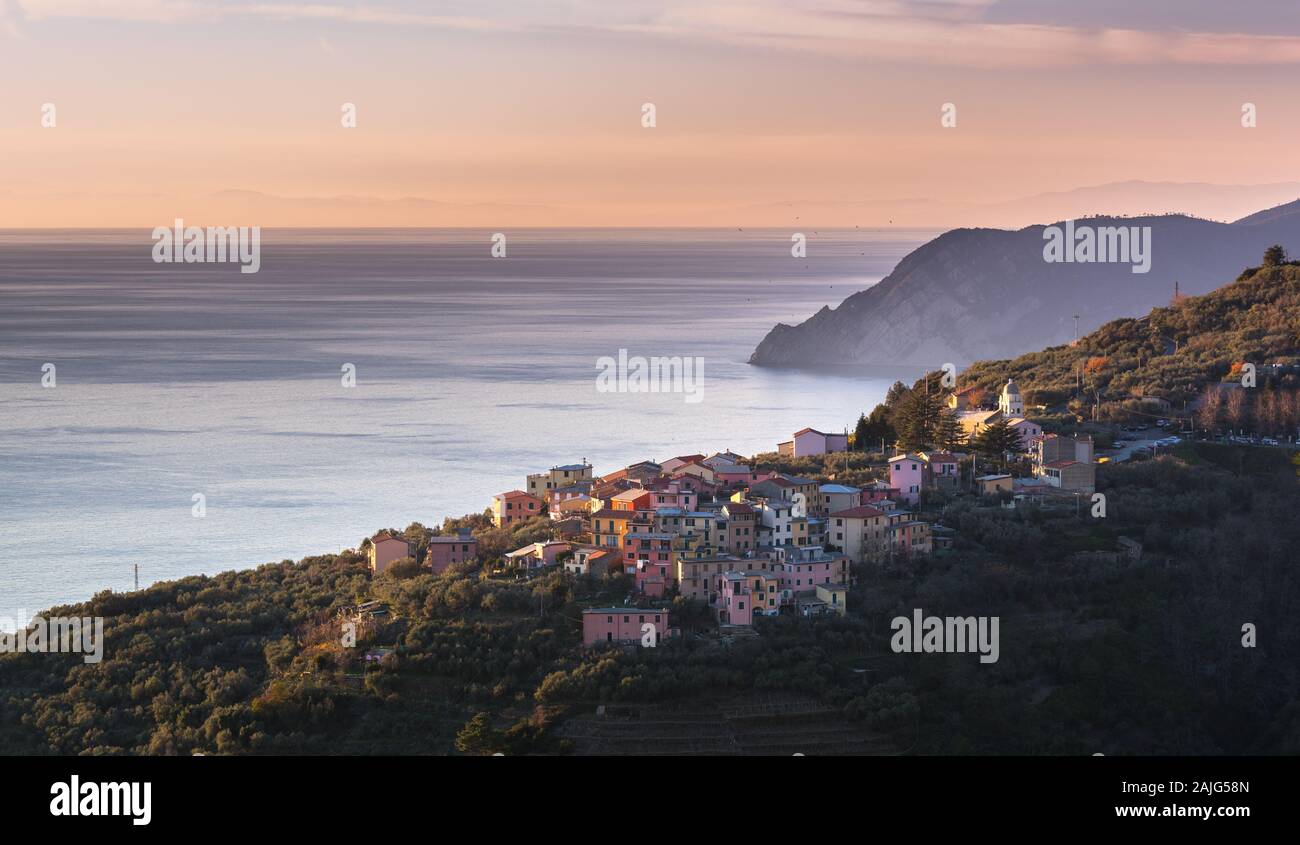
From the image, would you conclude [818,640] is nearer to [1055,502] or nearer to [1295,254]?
[1055,502]

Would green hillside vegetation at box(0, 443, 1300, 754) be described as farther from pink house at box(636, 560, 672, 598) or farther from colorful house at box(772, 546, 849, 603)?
colorful house at box(772, 546, 849, 603)

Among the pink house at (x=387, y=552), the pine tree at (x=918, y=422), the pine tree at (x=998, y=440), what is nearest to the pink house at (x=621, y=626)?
the pink house at (x=387, y=552)

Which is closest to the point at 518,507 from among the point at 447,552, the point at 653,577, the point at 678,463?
the point at 678,463

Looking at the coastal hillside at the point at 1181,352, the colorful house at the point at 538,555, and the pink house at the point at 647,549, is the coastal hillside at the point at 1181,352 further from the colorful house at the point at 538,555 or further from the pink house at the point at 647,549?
the colorful house at the point at 538,555

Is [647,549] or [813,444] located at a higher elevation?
[813,444]

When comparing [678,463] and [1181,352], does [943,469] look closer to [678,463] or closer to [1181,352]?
[678,463]

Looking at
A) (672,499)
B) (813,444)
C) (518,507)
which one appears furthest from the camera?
(813,444)
